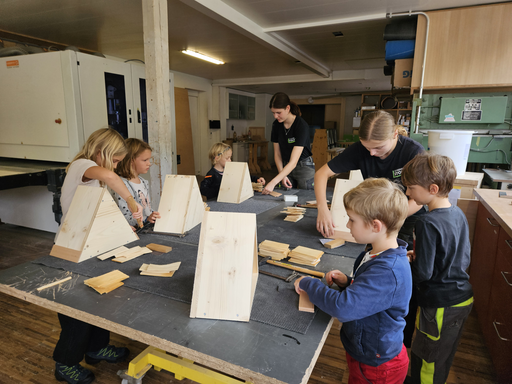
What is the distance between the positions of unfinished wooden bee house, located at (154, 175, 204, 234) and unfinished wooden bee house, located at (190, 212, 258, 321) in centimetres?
78

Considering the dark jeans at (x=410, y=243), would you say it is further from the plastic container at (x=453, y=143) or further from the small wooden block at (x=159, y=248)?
the plastic container at (x=453, y=143)

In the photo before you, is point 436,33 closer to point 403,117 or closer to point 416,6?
point 416,6

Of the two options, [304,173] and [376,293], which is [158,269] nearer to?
[376,293]

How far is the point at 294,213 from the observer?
7.52ft

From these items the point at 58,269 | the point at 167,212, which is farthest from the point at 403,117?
the point at 58,269

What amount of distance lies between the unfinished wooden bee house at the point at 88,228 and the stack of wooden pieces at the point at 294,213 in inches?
43.4

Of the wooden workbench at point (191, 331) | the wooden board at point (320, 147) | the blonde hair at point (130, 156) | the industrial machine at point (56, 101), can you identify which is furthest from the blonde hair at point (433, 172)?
the wooden board at point (320, 147)

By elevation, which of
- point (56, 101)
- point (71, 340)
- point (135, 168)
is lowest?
point (71, 340)

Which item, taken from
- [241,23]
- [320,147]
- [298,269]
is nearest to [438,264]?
→ [298,269]

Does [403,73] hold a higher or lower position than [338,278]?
higher

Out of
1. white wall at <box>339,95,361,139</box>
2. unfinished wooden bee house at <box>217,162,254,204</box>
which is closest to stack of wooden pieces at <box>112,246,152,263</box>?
unfinished wooden bee house at <box>217,162,254,204</box>

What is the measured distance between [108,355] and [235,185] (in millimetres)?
1517

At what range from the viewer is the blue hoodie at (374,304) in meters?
0.99

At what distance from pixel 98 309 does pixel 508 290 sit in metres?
1.99
